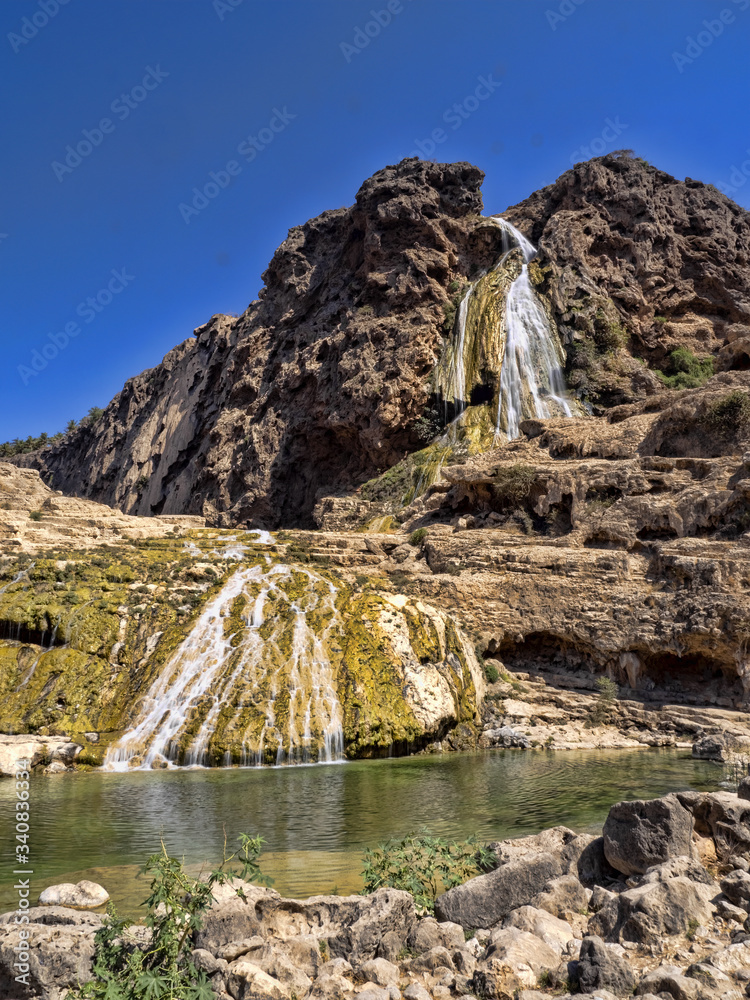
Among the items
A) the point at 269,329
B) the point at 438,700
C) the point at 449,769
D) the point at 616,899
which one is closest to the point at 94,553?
the point at 438,700

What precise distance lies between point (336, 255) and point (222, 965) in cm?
5617

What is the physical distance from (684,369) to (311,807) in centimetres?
4271

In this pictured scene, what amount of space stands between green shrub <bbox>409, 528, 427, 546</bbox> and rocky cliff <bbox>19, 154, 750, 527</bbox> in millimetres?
16264

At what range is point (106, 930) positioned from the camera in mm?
5074

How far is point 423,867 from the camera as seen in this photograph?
7.59m

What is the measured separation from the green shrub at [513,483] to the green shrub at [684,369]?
20912mm

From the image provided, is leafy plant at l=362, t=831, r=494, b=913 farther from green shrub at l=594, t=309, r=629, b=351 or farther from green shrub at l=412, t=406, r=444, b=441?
green shrub at l=594, t=309, r=629, b=351

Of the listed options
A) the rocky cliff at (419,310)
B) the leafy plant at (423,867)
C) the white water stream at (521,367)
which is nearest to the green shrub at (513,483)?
the white water stream at (521,367)

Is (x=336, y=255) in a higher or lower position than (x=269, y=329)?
higher

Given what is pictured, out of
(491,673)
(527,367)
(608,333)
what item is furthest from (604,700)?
(608,333)

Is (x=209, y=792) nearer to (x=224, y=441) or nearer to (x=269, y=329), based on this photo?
(x=224, y=441)

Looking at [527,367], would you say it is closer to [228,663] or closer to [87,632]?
[228,663]

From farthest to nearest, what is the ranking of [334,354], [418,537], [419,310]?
[334,354] < [419,310] < [418,537]

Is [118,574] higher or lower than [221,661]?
higher
